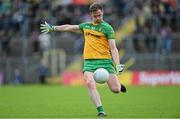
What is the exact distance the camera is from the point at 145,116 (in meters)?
16.1

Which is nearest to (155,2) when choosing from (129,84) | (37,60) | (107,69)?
(129,84)

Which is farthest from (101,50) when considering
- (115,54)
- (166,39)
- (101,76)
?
(166,39)

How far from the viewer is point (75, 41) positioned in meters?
42.3

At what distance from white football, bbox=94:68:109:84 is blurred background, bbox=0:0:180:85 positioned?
23.4 metres

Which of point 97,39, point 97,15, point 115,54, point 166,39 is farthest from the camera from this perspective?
point 166,39

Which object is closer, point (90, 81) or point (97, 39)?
point (90, 81)

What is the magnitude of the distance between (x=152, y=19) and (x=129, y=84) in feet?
13.8

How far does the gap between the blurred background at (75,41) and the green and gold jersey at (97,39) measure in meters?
22.9

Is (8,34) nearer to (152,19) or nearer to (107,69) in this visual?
(152,19)

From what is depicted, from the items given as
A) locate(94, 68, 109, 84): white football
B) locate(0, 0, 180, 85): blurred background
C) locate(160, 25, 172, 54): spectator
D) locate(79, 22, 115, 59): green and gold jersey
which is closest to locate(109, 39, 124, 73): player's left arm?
locate(79, 22, 115, 59): green and gold jersey

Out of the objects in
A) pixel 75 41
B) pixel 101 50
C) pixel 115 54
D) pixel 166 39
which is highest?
pixel 75 41

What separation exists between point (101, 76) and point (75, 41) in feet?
86.0

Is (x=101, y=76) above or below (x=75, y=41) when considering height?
below

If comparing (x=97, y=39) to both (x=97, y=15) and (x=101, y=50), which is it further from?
(x=97, y=15)
